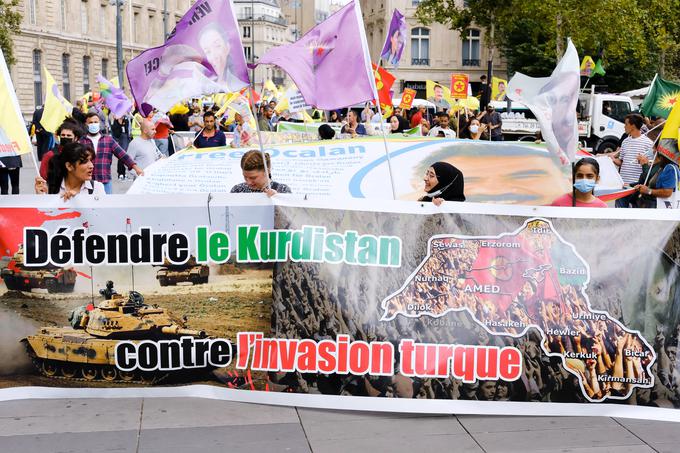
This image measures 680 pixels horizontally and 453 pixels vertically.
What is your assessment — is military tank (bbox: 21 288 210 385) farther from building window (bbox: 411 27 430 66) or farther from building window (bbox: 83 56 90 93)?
building window (bbox: 411 27 430 66)

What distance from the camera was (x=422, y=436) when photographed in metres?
5.14

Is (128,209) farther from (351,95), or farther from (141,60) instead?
(351,95)

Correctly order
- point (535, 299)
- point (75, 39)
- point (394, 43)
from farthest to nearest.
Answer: point (75, 39), point (394, 43), point (535, 299)

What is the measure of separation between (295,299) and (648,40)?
1854 inches

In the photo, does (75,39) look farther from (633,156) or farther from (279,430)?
(279,430)

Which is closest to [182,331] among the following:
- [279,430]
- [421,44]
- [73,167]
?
[279,430]

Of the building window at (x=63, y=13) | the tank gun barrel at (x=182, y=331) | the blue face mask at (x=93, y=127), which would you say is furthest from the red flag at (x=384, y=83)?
the building window at (x=63, y=13)

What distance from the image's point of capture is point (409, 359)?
5.49m

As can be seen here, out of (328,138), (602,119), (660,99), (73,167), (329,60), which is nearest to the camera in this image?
(73,167)

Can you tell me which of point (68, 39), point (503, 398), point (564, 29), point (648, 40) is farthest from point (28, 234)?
point (68, 39)

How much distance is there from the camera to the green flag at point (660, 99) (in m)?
13.0

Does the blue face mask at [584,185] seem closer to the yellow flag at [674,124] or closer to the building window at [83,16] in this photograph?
the yellow flag at [674,124]

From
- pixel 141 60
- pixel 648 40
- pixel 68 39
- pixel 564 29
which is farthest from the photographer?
pixel 68 39

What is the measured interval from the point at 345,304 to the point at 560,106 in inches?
87.6
